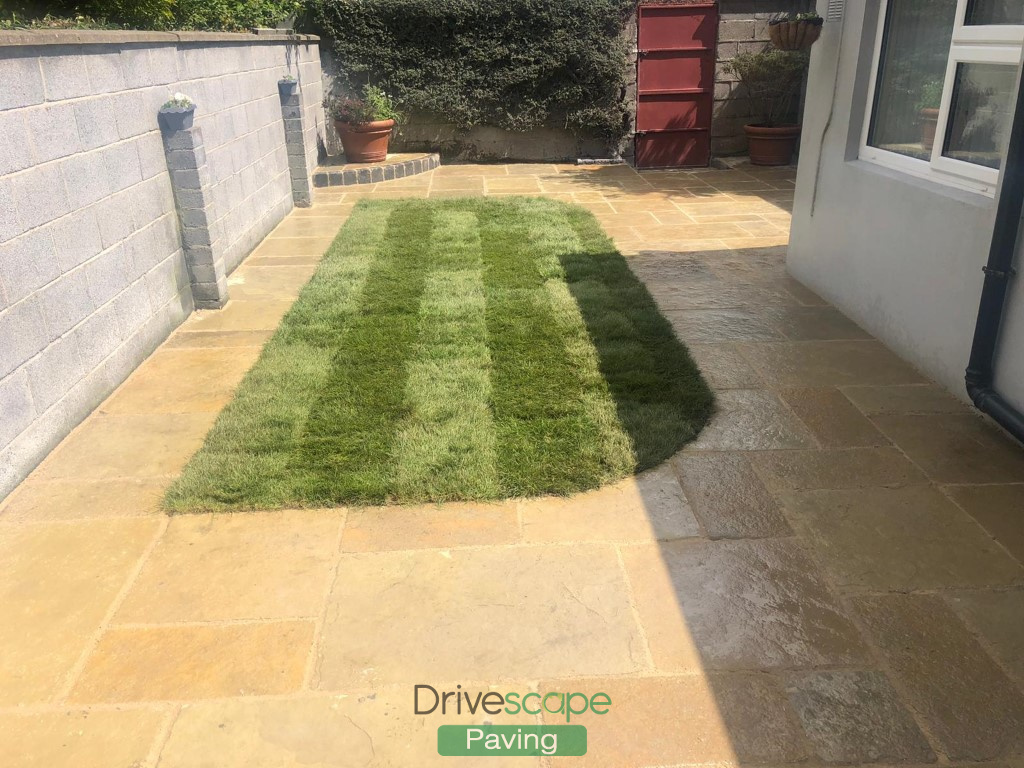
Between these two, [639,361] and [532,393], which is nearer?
[532,393]

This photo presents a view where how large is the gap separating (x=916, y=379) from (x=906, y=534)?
1.43 m

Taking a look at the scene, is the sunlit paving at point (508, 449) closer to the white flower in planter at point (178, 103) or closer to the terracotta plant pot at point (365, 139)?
the white flower in planter at point (178, 103)

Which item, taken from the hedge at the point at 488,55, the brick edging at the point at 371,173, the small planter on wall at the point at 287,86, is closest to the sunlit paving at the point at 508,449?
the small planter on wall at the point at 287,86

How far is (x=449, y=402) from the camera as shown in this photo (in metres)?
3.62

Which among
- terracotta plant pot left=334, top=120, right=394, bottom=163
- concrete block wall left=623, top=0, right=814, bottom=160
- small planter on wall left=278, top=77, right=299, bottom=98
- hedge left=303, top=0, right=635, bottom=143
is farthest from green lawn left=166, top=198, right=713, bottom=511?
concrete block wall left=623, top=0, right=814, bottom=160

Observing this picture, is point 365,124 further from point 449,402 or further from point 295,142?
point 449,402

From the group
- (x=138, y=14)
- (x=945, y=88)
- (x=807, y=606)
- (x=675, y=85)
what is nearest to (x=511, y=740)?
(x=807, y=606)

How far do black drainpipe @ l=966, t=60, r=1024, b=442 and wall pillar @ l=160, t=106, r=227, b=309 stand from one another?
157 inches

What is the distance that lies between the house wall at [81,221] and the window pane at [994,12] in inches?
155

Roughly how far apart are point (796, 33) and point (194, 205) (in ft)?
11.9

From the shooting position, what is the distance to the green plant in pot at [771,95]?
9680 mm

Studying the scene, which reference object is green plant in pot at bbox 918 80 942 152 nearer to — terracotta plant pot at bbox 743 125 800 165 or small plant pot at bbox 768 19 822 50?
small plant pot at bbox 768 19 822 50

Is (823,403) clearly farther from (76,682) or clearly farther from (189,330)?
(189,330)

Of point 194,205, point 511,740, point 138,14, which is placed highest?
point 138,14
